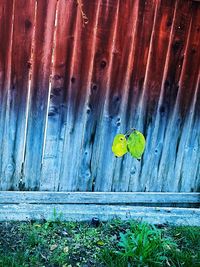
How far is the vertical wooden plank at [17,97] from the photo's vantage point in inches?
141

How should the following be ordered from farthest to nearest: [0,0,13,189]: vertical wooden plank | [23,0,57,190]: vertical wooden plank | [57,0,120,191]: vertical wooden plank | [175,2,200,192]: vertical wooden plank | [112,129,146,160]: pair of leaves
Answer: [175,2,200,192]: vertical wooden plank, [57,0,120,191]: vertical wooden plank, [23,0,57,190]: vertical wooden plank, [0,0,13,189]: vertical wooden plank, [112,129,146,160]: pair of leaves

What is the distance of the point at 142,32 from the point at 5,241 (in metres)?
2.17

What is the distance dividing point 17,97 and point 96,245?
1.44 meters

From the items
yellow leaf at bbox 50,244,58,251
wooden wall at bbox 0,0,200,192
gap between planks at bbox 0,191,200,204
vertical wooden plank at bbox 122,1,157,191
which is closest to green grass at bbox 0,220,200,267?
yellow leaf at bbox 50,244,58,251

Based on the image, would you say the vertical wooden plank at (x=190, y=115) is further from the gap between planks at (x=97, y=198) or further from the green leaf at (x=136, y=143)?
the green leaf at (x=136, y=143)

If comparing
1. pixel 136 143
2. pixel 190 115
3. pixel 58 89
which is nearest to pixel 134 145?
pixel 136 143

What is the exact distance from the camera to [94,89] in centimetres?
392

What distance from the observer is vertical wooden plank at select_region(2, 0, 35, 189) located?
3.58 meters

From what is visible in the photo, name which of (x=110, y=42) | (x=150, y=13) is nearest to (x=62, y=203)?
(x=110, y=42)

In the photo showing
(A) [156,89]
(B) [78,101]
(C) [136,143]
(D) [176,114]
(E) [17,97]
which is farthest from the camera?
(D) [176,114]

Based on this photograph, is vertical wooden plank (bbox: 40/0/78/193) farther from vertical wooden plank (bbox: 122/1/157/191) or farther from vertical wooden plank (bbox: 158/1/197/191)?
vertical wooden plank (bbox: 158/1/197/191)

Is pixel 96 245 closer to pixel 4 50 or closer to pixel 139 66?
pixel 139 66

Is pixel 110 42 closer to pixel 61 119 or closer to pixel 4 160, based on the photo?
pixel 61 119

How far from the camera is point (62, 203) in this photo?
13.5ft
